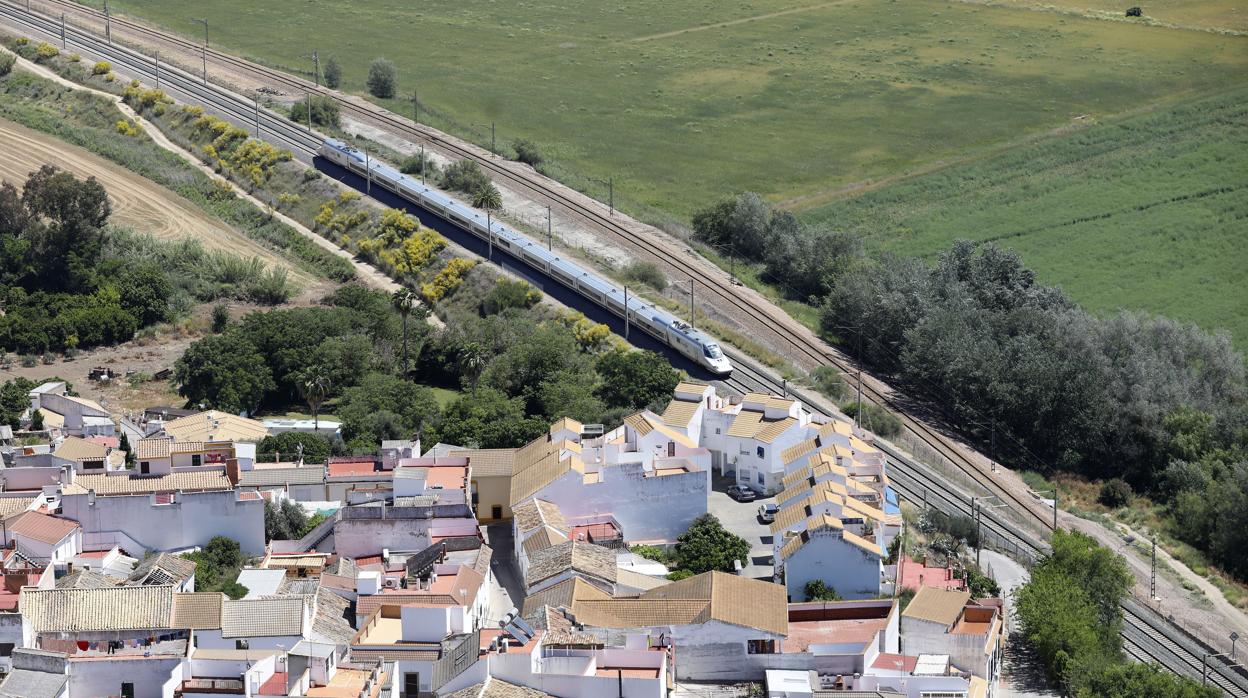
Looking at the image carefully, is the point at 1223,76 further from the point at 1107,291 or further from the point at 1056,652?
the point at 1056,652

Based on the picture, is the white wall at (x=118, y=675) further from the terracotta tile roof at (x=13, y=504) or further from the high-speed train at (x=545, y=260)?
the high-speed train at (x=545, y=260)

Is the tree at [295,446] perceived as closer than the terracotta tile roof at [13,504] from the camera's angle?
No

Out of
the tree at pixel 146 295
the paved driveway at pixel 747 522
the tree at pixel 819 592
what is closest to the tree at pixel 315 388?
the tree at pixel 146 295

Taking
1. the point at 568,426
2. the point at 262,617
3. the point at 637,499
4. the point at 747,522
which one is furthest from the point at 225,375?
the point at 262,617

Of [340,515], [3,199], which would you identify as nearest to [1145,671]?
[340,515]

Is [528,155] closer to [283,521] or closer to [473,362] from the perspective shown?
[473,362]

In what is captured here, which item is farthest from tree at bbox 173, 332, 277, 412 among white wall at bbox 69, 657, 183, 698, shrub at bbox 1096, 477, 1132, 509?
shrub at bbox 1096, 477, 1132, 509

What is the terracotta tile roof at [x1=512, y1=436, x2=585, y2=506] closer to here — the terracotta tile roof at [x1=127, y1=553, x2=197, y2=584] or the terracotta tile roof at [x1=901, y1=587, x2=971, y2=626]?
the terracotta tile roof at [x1=127, y1=553, x2=197, y2=584]
